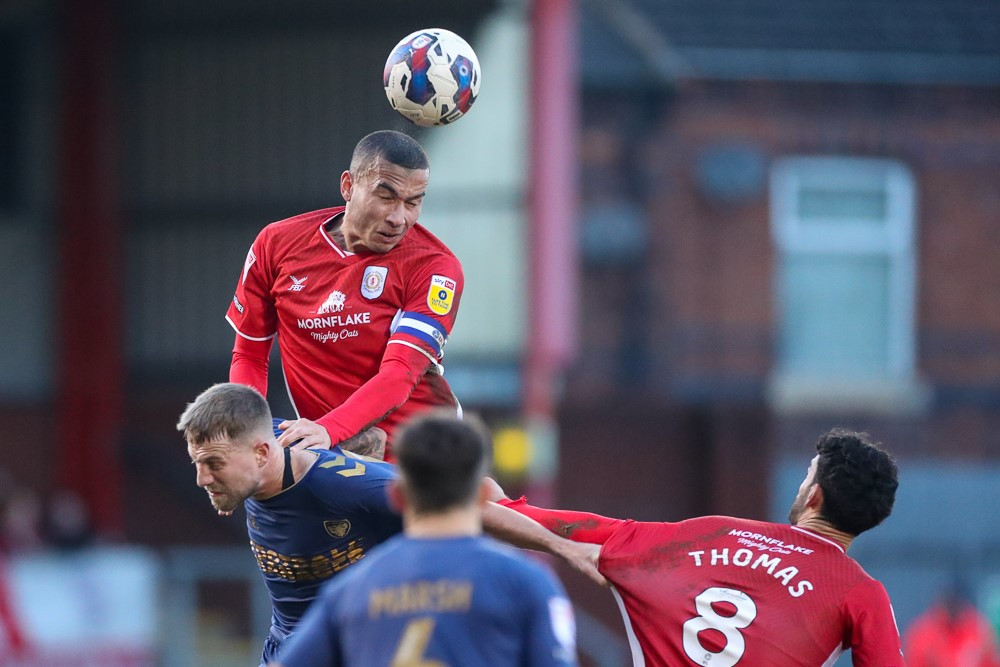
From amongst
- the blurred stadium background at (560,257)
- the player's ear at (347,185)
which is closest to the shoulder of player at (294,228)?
the player's ear at (347,185)

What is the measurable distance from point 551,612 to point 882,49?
56.7ft

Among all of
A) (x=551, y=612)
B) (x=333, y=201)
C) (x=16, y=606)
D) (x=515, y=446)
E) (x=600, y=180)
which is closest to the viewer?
(x=551, y=612)

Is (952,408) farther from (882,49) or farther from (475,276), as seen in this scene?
(475,276)

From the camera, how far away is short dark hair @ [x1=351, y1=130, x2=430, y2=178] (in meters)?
Answer: 5.89

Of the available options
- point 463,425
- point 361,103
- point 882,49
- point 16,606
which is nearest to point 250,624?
point 16,606

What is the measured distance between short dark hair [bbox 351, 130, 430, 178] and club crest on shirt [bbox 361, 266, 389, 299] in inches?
15.3

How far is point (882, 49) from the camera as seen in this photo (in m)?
20.0

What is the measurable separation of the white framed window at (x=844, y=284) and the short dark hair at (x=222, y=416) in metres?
14.4

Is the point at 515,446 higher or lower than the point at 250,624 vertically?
higher

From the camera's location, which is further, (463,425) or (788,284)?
(788,284)

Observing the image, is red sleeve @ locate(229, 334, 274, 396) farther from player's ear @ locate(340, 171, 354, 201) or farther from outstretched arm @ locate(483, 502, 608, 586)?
outstretched arm @ locate(483, 502, 608, 586)

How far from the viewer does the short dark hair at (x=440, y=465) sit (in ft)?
13.1

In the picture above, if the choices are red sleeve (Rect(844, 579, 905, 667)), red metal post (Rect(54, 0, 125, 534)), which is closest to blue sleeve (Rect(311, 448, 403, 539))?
red sleeve (Rect(844, 579, 905, 667))

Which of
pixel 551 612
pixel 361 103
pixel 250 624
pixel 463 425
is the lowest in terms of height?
pixel 250 624
